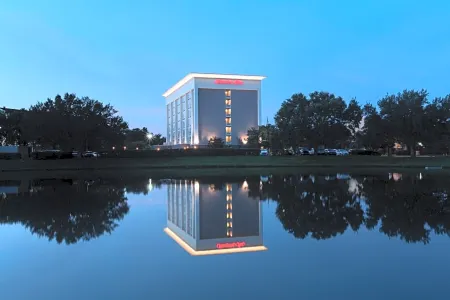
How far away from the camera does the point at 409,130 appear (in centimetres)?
5266

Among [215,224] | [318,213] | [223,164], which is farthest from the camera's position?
[223,164]

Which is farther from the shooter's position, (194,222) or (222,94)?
(222,94)

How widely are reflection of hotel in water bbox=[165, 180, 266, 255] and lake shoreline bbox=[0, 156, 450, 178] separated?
85.4 feet

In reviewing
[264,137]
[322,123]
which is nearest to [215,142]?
[264,137]

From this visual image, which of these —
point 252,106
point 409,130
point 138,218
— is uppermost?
point 252,106

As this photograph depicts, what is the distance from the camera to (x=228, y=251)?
7957mm

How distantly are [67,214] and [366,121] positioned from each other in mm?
51354

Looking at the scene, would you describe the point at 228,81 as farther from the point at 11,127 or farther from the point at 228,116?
the point at 11,127

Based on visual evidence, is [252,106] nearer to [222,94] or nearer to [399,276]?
[222,94]

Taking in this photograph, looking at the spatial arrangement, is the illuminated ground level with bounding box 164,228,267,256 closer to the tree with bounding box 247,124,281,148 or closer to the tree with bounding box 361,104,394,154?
the tree with bounding box 361,104,394,154

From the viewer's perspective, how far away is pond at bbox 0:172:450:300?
226 inches

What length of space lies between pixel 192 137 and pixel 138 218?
89.9 m

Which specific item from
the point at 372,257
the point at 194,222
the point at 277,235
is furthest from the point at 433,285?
the point at 194,222

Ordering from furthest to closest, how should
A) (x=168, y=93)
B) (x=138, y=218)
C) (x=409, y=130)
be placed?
(x=168, y=93)
(x=409, y=130)
(x=138, y=218)
